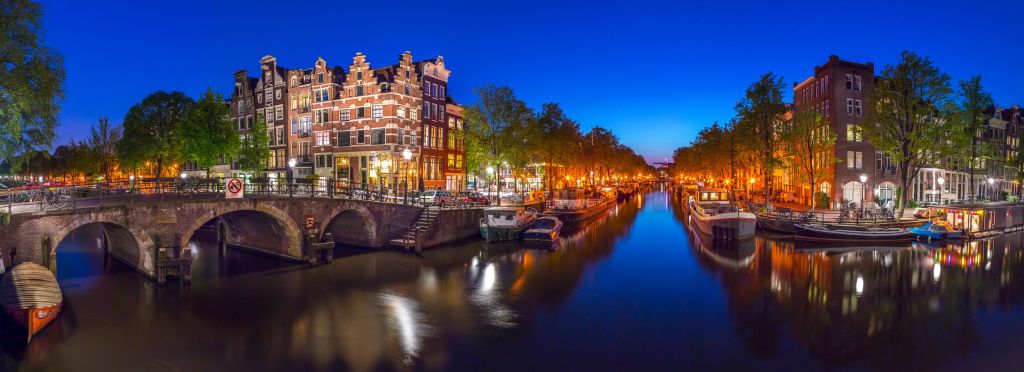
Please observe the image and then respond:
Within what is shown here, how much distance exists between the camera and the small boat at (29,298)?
18.2 metres

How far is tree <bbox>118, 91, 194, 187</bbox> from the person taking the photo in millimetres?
65000

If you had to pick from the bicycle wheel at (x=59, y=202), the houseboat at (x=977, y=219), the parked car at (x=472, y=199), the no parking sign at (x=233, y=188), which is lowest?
the houseboat at (x=977, y=219)

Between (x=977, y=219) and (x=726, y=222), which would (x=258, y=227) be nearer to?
(x=726, y=222)

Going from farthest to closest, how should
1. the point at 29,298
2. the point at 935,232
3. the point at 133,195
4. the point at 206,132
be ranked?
the point at 206,132, the point at 935,232, the point at 133,195, the point at 29,298

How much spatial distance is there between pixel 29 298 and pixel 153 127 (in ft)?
186

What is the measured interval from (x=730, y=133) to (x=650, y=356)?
62.6 metres

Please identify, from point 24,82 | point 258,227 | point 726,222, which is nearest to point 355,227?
point 258,227

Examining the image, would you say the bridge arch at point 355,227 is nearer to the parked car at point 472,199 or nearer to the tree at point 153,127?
the parked car at point 472,199

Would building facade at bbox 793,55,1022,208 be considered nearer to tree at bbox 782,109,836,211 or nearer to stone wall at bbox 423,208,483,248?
tree at bbox 782,109,836,211

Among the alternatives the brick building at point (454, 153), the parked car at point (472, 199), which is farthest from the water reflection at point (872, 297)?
the brick building at point (454, 153)

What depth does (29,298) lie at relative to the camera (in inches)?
728

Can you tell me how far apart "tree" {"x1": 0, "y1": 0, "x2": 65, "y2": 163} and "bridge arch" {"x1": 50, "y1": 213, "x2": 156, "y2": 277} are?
12.3 ft

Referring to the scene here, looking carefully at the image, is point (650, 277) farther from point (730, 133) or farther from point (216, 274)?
point (730, 133)

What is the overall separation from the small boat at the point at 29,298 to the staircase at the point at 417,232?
20.0m
